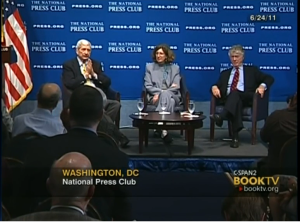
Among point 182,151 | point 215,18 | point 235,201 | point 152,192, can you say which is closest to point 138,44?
point 215,18

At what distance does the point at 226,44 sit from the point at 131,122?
60 centimetres

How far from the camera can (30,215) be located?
2516mm

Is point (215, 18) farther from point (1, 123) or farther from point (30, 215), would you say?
point (30, 215)

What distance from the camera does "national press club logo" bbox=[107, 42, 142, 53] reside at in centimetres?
241

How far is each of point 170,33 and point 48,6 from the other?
606mm

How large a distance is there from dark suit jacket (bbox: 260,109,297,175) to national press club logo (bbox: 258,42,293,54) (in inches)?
11.4

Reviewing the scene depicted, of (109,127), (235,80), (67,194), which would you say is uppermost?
(235,80)

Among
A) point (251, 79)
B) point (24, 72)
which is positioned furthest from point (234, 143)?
point (24, 72)

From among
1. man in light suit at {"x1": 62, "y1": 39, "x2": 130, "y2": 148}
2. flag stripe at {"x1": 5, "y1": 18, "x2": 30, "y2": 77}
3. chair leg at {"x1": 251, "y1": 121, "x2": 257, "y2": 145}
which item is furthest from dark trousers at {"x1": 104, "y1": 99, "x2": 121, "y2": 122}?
chair leg at {"x1": 251, "y1": 121, "x2": 257, "y2": 145}

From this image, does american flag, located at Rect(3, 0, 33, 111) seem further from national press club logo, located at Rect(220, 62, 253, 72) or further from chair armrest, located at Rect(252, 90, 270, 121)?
chair armrest, located at Rect(252, 90, 270, 121)

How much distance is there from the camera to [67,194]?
244cm

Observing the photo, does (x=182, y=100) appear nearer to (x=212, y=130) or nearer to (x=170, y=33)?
(x=212, y=130)

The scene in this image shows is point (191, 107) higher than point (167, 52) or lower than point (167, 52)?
lower

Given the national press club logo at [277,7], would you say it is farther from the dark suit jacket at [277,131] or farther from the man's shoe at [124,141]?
the man's shoe at [124,141]
